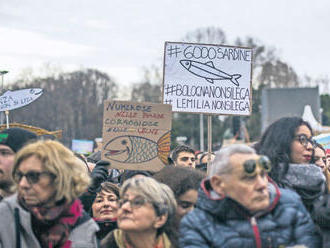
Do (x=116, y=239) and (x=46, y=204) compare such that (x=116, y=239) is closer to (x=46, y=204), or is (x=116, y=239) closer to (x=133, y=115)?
(x=46, y=204)

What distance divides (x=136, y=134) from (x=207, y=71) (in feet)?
3.89

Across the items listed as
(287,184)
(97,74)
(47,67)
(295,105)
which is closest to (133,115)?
(287,184)

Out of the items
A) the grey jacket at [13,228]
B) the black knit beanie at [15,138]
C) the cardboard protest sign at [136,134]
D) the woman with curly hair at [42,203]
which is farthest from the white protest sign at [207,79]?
the grey jacket at [13,228]

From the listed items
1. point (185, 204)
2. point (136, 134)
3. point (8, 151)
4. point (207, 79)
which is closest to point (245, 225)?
point (185, 204)

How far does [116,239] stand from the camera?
3516 mm

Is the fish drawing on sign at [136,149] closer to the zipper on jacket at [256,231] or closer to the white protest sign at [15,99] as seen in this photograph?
the white protest sign at [15,99]

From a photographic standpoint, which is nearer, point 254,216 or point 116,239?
point 254,216

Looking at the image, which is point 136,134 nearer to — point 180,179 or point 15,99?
point 15,99

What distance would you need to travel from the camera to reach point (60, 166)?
3236 mm

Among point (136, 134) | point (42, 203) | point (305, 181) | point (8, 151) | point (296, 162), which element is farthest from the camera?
point (136, 134)

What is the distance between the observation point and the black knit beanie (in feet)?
11.8

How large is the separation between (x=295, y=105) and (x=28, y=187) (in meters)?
24.0

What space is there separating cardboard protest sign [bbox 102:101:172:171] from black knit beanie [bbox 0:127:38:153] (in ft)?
5.82

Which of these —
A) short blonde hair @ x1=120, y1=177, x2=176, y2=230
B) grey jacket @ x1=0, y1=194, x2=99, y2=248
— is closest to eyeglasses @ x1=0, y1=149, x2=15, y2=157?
grey jacket @ x1=0, y1=194, x2=99, y2=248
